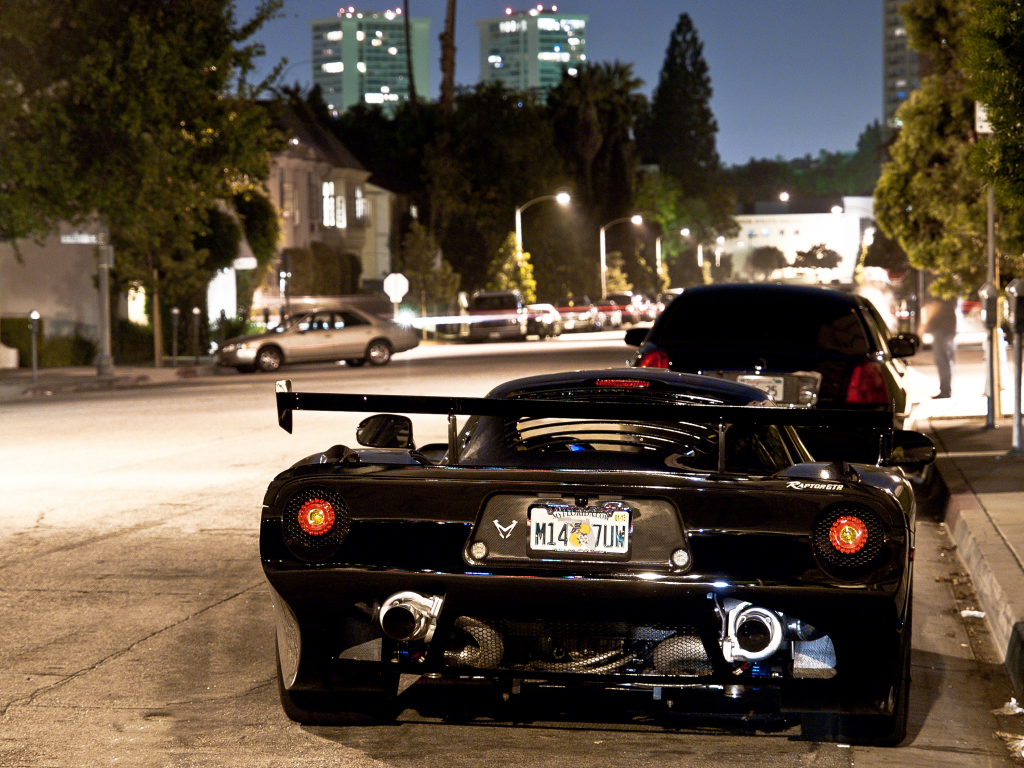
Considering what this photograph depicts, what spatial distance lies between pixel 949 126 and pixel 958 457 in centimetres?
740

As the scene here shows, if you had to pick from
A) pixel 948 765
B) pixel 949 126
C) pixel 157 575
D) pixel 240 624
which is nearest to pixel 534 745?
pixel 948 765

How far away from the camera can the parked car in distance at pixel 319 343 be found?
1286 inches

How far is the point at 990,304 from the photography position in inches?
542

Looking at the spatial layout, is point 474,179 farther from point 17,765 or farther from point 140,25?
point 17,765

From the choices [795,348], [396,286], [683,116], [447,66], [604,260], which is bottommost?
[795,348]

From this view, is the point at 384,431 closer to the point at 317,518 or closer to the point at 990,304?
the point at 317,518

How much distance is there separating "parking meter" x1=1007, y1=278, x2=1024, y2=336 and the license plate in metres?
8.38

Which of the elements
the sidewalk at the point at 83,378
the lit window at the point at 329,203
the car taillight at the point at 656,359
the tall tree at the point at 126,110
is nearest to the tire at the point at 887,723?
the car taillight at the point at 656,359

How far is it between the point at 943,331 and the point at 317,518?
51.8ft

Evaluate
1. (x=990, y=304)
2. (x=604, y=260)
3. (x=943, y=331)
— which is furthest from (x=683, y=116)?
(x=990, y=304)

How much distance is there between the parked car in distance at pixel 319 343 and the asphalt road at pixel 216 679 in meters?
20.2

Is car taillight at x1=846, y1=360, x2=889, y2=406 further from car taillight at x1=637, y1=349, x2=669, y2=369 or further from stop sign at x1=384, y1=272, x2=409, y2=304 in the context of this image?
stop sign at x1=384, y1=272, x2=409, y2=304

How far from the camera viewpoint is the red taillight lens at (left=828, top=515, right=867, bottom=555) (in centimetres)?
460

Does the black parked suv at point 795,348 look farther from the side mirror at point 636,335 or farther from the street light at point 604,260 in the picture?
the street light at point 604,260
